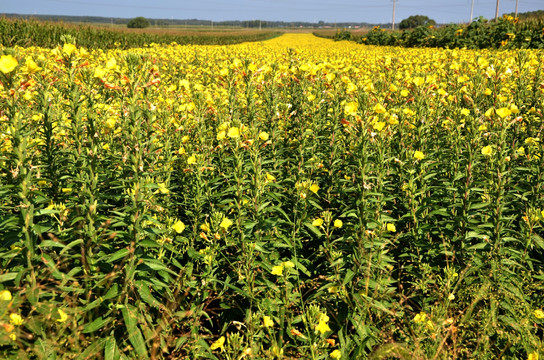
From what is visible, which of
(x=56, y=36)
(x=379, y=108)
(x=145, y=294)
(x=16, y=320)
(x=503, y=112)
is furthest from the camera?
(x=56, y=36)

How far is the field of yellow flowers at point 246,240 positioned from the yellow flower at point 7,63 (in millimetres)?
16

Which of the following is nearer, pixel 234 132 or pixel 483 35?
pixel 234 132

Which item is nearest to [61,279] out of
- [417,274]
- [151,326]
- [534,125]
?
[151,326]

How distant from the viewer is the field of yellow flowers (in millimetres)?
2092

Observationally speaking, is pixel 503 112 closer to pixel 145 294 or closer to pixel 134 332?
pixel 145 294

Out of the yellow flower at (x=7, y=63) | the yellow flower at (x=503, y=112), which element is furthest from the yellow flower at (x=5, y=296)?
the yellow flower at (x=503, y=112)

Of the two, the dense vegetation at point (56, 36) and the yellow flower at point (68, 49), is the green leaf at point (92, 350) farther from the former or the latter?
the dense vegetation at point (56, 36)

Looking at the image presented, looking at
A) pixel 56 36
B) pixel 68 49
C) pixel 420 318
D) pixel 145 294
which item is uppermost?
pixel 56 36

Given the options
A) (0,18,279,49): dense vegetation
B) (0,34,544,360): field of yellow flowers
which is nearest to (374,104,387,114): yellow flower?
(0,34,544,360): field of yellow flowers

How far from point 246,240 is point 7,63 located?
1.72 metres

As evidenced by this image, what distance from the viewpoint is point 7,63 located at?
78.8 inches

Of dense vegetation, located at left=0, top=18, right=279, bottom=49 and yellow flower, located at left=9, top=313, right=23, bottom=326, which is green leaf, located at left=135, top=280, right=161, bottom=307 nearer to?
yellow flower, located at left=9, top=313, right=23, bottom=326

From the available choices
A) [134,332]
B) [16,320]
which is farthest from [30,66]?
[134,332]

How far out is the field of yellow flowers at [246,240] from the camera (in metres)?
2.09
